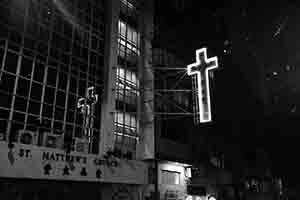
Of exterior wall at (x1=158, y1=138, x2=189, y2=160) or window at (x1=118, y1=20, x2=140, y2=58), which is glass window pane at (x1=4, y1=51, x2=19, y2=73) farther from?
exterior wall at (x1=158, y1=138, x2=189, y2=160)

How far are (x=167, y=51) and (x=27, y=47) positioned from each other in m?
12.4

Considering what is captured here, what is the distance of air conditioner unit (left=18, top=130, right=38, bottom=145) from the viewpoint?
1194 cm

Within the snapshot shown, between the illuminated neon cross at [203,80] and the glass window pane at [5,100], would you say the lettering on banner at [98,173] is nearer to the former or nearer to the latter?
the glass window pane at [5,100]

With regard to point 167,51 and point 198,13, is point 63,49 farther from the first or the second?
point 198,13

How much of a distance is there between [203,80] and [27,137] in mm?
10696

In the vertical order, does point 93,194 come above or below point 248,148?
below

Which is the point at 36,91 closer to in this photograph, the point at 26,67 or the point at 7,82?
the point at 26,67

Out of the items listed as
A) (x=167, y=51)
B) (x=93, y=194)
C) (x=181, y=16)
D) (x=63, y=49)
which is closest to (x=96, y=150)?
(x=93, y=194)

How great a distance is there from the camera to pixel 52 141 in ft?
43.4

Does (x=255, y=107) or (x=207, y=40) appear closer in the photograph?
(x=207, y=40)

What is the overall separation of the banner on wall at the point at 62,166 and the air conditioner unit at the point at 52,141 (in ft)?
3.44

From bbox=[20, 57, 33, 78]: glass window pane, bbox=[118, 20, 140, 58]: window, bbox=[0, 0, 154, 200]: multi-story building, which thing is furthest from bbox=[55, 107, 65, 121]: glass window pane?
bbox=[118, 20, 140, 58]: window

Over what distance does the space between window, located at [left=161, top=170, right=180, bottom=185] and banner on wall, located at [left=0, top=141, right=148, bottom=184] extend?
4.46 metres

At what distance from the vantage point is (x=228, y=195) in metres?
26.4
